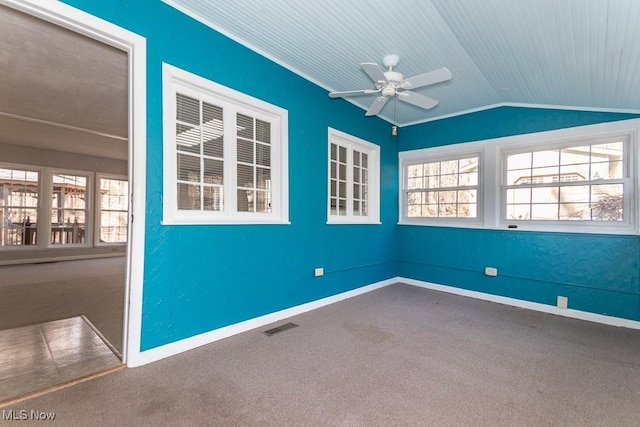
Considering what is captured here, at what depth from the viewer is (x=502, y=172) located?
4.16m

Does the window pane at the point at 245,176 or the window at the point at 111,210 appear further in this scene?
the window at the point at 111,210

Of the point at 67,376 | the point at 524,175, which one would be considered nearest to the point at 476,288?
the point at 524,175

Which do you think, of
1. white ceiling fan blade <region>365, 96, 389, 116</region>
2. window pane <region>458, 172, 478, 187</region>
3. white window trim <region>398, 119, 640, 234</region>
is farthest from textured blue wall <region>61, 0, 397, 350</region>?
window pane <region>458, 172, 478, 187</region>

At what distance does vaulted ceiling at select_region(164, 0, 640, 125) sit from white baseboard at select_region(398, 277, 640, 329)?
2.33 m

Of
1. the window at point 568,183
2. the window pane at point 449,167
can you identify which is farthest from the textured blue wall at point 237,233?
the window at point 568,183

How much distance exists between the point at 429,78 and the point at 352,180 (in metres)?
2.09

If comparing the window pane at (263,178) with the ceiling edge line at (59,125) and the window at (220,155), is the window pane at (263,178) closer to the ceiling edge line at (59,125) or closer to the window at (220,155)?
the window at (220,155)

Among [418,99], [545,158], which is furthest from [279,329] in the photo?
[545,158]

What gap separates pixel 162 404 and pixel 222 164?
190cm

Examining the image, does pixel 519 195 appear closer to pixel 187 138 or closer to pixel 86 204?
pixel 187 138

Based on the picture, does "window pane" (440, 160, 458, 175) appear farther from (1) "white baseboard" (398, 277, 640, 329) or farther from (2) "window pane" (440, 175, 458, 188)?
(1) "white baseboard" (398, 277, 640, 329)

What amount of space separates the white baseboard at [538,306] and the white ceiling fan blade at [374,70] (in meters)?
3.37

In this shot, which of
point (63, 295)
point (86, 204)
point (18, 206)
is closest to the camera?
point (63, 295)

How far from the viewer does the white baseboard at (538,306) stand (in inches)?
129
